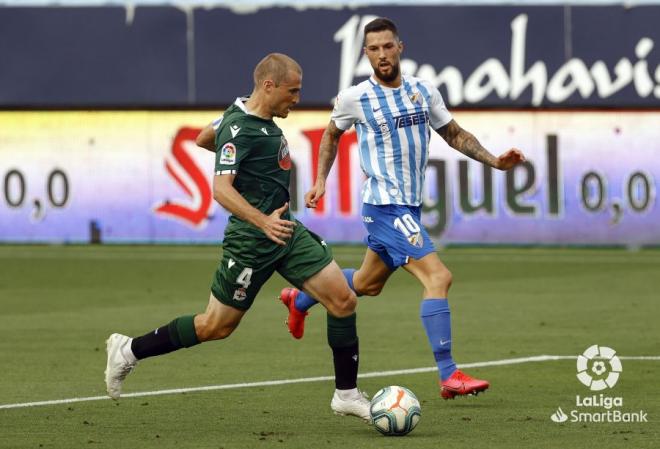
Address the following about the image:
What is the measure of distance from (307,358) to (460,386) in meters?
2.83

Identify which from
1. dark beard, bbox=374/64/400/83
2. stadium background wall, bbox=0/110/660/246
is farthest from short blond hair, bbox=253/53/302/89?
stadium background wall, bbox=0/110/660/246

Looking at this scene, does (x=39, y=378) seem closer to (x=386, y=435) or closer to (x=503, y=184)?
(x=386, y=435)

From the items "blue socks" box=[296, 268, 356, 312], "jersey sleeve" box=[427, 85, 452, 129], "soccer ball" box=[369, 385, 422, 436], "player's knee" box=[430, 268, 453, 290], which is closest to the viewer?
"soccer ball" box=[369, 385, 422, 436]

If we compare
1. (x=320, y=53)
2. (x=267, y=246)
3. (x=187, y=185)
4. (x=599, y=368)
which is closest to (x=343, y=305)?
(x=267, y=246)

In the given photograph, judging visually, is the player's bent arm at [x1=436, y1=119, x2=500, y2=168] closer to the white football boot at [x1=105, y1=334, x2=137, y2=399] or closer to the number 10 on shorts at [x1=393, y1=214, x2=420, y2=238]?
the number 10 on shorts at [x1=393, y1=214, x2=420, y2=238]

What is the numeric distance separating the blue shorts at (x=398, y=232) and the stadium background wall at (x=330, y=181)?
1508 cm

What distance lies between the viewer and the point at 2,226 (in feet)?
89.8

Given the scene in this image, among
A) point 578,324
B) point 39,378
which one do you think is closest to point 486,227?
point 578,324

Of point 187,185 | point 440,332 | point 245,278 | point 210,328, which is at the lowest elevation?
point 440,332

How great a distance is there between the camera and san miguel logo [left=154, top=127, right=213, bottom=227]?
2692cm

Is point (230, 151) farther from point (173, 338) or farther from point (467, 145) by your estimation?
point (467, 145)

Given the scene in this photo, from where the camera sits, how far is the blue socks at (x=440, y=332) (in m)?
10.2

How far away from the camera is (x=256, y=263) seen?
951cm

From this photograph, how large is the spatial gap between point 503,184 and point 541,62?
2004 mm
